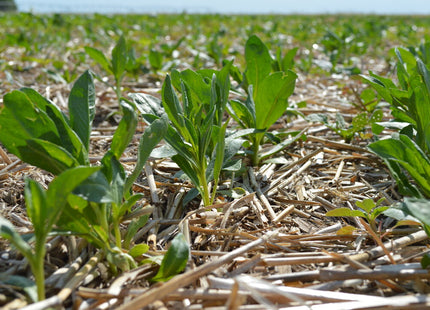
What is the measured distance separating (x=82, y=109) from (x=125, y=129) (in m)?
0.18

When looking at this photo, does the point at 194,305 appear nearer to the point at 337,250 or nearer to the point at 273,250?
the point at 273,250

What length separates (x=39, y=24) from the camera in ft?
23.3

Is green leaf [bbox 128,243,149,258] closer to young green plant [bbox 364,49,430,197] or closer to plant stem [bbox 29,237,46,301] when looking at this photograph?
plant stem [bbox 29,237,46,301]

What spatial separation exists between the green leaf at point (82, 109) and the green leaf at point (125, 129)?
0.10 meters

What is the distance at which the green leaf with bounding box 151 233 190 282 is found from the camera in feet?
3.47

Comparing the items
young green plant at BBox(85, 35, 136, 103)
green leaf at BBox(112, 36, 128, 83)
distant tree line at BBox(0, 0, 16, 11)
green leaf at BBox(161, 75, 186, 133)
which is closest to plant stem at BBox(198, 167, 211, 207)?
green leaf at BBox(161, 75, 186, 133)

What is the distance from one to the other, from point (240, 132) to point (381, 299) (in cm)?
81

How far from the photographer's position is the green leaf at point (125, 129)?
1.06 metres

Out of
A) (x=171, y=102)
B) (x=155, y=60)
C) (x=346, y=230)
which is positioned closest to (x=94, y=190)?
(x=171, y=102)

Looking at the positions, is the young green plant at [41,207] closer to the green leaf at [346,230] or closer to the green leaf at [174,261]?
the green leaf at [174,261]

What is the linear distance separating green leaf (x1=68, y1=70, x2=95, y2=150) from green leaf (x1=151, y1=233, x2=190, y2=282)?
364 mm

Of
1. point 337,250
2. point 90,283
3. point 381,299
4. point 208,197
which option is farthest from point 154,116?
point 381,299

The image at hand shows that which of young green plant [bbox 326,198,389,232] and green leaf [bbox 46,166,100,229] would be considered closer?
green leaf [bbox 46,166,100,229]

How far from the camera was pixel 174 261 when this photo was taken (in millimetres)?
1057
